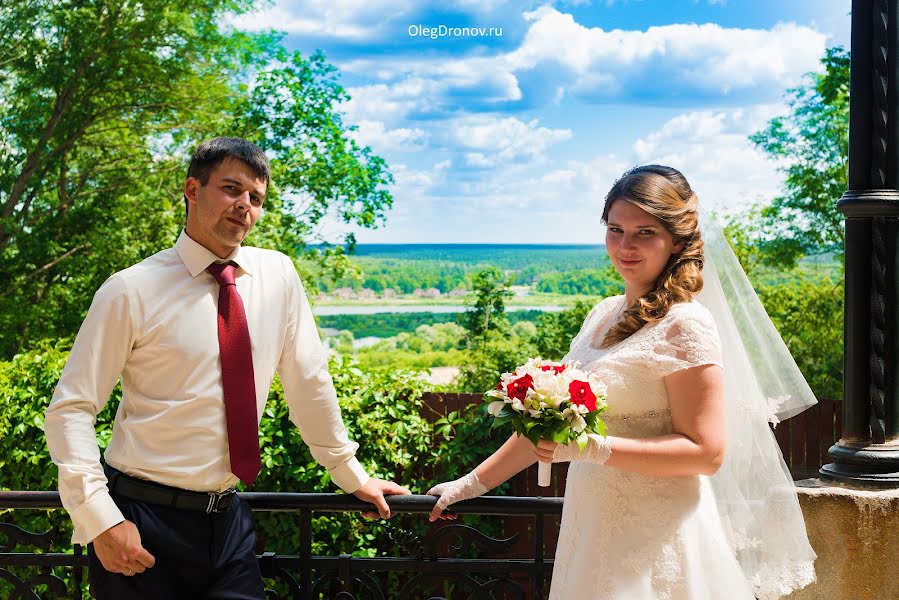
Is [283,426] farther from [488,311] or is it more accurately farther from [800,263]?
[800,263]

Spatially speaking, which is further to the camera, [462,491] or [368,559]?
[368,559]

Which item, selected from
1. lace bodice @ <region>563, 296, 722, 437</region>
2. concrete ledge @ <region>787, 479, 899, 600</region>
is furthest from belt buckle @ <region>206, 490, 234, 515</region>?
concrete ledge @ <region>787, 479, 899, 600</region>

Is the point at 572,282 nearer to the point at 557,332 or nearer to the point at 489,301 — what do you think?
the point at 489,301

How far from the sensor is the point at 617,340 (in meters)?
2.41

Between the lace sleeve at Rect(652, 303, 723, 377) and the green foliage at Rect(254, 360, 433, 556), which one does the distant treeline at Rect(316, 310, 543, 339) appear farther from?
the lace sleeve at Rect(652, 303, 723, 377)

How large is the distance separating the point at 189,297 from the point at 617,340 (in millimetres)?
1193

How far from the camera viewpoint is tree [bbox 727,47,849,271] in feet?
38.5

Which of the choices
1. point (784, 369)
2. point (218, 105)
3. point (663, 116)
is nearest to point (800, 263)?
point (218, 105)

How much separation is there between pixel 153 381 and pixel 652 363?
1.33 m

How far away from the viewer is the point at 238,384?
7.85ft

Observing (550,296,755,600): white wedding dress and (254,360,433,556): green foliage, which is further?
(254,360,433,556): green foliage

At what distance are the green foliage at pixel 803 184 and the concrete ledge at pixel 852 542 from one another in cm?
965

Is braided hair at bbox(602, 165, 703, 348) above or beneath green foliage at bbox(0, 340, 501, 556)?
above

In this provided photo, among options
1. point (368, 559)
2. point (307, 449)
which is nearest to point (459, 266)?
point (307, 449)
